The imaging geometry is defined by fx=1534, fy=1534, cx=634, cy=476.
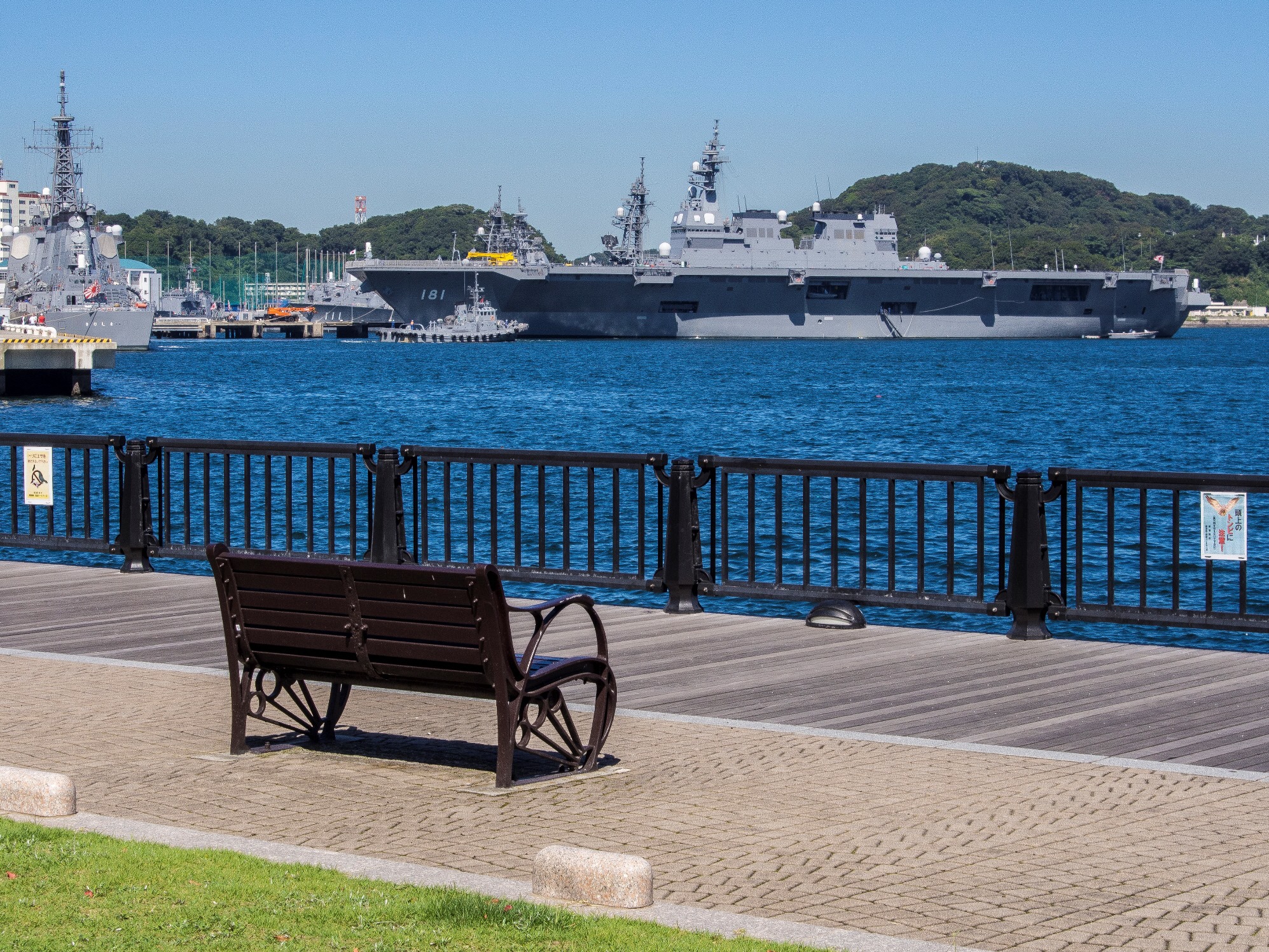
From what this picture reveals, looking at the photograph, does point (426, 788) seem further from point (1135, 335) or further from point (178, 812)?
point (1135, 335)

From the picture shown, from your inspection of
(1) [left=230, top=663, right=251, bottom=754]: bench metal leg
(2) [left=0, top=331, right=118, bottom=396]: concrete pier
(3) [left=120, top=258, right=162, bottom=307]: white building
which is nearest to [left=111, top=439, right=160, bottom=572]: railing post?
(1) [left=230, top=663, right=251, bottom=754]: bench metal leg

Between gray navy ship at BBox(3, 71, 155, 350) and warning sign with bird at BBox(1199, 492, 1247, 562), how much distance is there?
327 feet

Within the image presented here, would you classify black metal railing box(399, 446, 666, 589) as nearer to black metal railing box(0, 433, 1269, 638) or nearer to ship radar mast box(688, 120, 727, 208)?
black metal railing box(0, 433, 1269, 638)

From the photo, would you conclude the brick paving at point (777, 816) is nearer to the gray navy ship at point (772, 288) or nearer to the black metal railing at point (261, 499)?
the black metal railing at point (261, 499)

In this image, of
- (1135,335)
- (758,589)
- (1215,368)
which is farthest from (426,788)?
(1135,335)

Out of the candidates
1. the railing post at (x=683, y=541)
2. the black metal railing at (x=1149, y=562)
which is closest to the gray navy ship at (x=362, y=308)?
the black metal railing at (x=1149, y=562)

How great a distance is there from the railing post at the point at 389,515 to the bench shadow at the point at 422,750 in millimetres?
4192

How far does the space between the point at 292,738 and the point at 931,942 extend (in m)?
3.70

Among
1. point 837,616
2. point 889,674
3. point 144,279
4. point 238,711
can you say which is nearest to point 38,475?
point 837,616

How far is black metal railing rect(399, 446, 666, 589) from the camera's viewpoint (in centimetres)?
1088

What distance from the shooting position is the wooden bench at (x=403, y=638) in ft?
19.6

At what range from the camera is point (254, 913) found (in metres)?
4.54

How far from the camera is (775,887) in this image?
16.2 ft

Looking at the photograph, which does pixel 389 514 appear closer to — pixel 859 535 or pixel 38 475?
pixel 38 475
